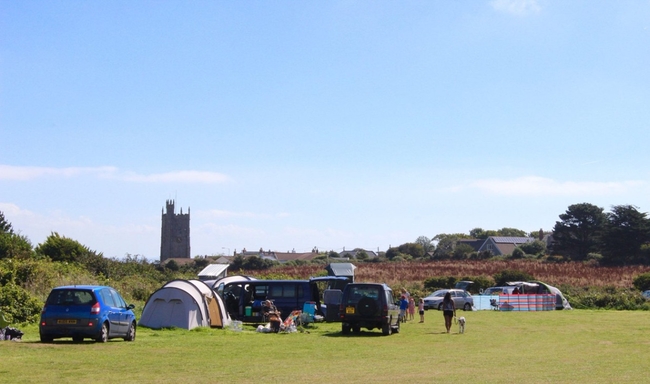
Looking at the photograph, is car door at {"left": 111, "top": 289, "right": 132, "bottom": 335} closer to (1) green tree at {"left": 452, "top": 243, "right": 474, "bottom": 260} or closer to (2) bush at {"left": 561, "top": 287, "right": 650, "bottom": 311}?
Result: (2) bush at {"left": 561, "top": 287, "right": 650, "bottom": 311}

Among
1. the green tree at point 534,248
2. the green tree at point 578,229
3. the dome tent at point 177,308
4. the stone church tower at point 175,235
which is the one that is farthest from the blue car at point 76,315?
the stone church tower at point 175,235

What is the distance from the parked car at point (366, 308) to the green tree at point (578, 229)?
68845 millimetres

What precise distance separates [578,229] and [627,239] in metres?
12.6

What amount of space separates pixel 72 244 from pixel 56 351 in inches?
1745

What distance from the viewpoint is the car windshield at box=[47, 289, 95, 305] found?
56.4ft

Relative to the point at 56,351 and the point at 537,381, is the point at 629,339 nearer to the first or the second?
the point at 537,381

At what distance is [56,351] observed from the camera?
15.6m

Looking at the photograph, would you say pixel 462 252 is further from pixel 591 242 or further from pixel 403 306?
pixel 403 306

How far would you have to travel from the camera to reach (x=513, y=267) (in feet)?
223

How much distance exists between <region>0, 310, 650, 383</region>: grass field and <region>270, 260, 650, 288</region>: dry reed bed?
3065cm

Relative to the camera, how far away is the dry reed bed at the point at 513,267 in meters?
56.2

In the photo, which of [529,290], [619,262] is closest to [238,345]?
[529,290]

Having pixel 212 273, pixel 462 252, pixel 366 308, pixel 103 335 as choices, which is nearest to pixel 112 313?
pixel 103 335

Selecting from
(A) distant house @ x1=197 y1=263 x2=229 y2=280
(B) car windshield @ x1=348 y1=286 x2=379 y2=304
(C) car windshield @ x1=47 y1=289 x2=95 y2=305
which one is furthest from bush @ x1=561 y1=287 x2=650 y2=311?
(C) car windshield @ x1=47 y1=289 x2=95 y2=305
